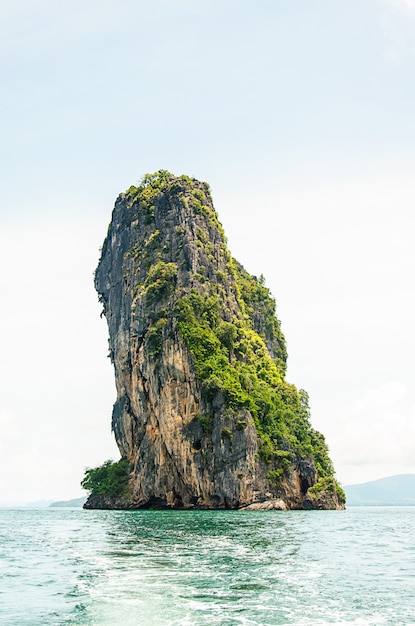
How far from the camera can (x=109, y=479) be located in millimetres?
66125

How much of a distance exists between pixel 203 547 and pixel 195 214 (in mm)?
52818

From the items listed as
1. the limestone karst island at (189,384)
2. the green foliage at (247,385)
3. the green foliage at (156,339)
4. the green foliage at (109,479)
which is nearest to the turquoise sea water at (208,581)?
the limestone karst island at (189,384)

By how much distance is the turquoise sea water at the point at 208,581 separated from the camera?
42.6 feet

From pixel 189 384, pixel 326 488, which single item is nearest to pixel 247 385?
pixel 189 384

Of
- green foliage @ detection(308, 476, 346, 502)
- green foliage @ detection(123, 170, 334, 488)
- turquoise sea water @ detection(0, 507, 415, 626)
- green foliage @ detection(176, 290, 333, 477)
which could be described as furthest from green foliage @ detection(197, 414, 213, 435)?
turquoise sea water @ detection(0, 507, 415, 626)

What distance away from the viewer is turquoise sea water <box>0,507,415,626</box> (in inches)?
511

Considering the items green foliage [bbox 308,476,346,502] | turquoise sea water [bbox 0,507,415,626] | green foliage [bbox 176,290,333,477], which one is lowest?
turquoise sea water [bbox 0,507,415,626]

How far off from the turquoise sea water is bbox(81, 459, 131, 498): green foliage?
37.1 meters

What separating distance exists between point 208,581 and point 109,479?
51877 millimetres

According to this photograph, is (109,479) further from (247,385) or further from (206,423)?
(247,385)

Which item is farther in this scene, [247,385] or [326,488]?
[247,385]

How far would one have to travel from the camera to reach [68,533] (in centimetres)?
3378

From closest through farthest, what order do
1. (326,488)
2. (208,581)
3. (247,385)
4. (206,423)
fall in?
1. (208,581)
2. (206,423)
3. (326,488)
4. (247,385)

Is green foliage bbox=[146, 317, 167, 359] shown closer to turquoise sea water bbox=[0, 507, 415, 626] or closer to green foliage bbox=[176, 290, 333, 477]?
green foliage bbox=[176, 290, 333, 477]
